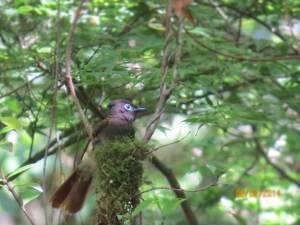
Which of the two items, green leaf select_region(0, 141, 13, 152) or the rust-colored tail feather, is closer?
green leaf select_region(0, 141, 13, 152)

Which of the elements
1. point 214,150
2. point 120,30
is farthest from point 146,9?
point 214,150

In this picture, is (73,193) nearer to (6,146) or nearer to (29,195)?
(29,195)

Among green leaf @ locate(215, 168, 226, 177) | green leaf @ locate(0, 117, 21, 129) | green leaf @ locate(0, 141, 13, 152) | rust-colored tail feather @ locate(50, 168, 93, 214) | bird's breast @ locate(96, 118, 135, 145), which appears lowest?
rust-colored tail feather @ locate(50, 168, 93, 214)

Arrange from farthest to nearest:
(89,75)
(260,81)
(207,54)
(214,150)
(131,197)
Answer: (260,81) < (214,150) < (207,54) < (89,75) < (131,197)

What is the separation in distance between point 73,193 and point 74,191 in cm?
2

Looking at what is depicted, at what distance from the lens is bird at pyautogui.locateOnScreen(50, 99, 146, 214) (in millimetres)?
3396

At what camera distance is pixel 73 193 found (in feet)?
11.4

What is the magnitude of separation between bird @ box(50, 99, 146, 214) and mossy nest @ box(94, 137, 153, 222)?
2.00 feet

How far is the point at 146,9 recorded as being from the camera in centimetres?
438

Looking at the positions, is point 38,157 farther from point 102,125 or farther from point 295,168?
point 295,168

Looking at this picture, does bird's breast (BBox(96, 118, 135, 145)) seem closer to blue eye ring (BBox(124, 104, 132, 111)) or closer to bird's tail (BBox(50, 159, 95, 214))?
blue eye ring (BBox(124, 104, 132, 111))

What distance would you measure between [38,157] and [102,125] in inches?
38.5
